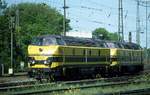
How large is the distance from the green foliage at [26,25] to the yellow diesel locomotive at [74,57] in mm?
17175

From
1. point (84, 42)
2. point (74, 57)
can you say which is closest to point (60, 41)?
point (74, 57)

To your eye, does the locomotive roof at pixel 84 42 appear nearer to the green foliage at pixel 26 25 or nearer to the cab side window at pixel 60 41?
the cab side window at pixel 60 41

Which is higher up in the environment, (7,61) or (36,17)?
(36,17)

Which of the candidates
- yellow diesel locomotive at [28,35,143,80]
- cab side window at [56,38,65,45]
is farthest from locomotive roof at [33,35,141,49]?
cab side window at [56,38,65,45]

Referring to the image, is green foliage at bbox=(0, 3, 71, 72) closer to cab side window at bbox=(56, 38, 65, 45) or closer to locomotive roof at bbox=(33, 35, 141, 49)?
locomotive roof at bbox=(33, 35, 141, 49)

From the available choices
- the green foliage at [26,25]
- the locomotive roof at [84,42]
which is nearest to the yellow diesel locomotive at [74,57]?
the locomotive roof at [84,42]

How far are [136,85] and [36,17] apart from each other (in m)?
68.0

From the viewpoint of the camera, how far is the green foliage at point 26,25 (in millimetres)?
54281

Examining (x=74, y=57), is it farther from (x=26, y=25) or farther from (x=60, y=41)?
(x=26, y=25)

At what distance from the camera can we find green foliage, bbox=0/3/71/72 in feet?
178

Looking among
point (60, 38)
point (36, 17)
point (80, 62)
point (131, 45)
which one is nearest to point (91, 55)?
point (80, 62)

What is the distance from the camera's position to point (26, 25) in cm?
8494

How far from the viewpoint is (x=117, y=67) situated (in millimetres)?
36594

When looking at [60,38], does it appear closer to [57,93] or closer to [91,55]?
[91,55]
